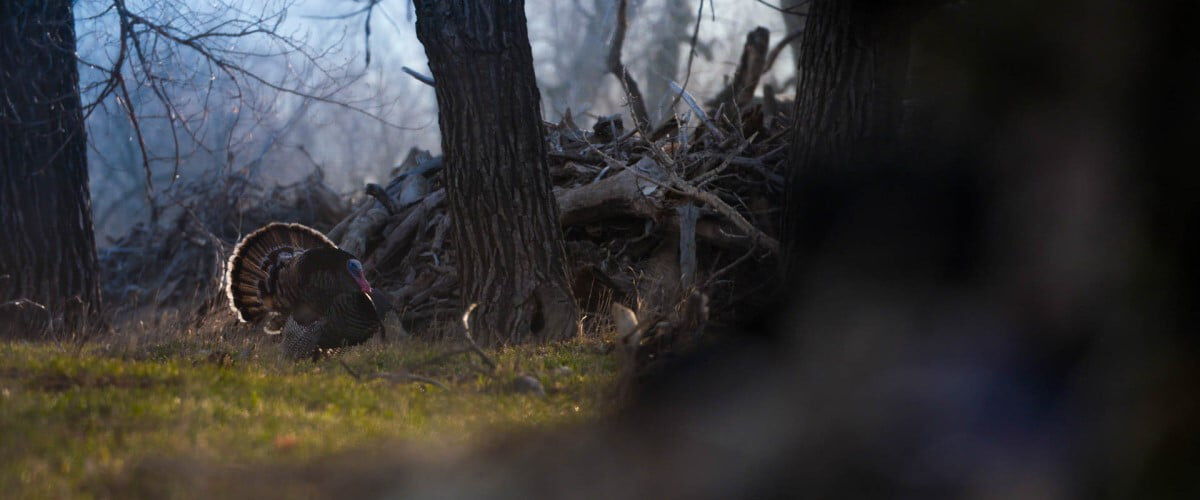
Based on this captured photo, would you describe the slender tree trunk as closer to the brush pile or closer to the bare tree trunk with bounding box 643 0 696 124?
the bare tree trunk with bounding box 643 0 696 124

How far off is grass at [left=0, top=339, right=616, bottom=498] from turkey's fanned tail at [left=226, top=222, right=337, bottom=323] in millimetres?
2445

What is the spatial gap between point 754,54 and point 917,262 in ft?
35.5

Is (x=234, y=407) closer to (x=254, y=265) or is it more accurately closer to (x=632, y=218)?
(x=254, y=265)

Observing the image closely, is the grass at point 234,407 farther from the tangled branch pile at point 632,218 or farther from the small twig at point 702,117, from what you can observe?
the small twig at point 702,117

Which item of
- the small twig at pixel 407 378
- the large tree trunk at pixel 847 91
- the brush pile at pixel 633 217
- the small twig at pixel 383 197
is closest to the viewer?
the large tree trunk at pixel 847 91

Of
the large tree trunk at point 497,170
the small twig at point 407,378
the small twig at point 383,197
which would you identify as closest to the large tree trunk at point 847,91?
the small twig at point 407,378

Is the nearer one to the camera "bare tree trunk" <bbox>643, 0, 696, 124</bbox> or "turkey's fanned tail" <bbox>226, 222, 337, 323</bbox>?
"turkey's fanned tail" <bbox>226, 222, 337, 323</bbox>

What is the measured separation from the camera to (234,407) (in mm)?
4438

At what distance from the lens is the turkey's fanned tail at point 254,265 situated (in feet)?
28.3

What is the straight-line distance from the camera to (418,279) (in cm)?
1091

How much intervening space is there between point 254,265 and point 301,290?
44.6 inches

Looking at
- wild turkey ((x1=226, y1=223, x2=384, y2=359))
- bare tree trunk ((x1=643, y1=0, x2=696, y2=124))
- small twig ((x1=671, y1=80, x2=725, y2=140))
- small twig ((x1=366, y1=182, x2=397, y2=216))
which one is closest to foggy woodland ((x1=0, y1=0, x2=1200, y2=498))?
wild turkey ((x1=226, y1=223, x2=384, y2=359))

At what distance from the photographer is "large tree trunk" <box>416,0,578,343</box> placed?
24.5 feet

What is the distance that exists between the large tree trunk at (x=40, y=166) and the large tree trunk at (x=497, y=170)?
362cm
